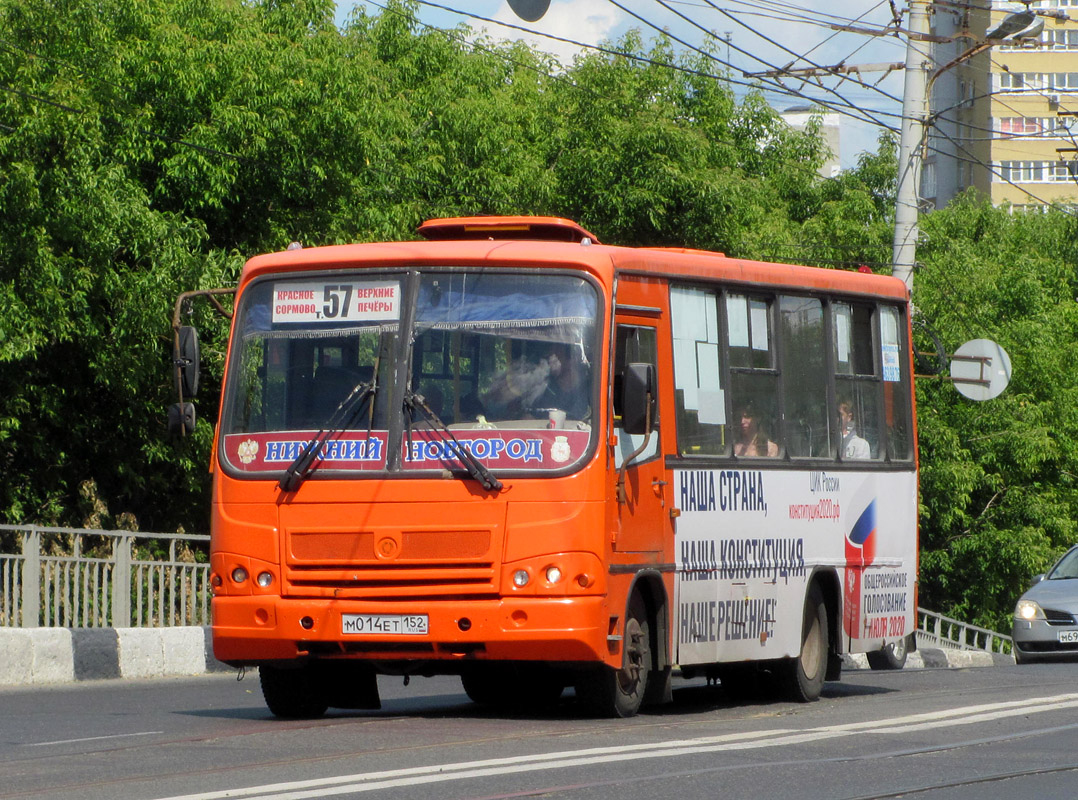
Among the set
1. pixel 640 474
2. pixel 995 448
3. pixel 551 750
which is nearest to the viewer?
pixel 551 750

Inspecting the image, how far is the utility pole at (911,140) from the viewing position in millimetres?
22312

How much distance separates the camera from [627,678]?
1102 centimetres

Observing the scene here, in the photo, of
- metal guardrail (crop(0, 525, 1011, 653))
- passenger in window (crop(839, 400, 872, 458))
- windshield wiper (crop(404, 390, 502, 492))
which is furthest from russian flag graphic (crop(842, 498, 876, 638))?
metal guardrail (crop(0, 525, 1011, 653))

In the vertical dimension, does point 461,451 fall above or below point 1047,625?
above

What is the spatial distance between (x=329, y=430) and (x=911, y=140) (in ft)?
44.8

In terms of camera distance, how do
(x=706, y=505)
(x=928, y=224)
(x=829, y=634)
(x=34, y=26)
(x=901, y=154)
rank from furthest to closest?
1. (x=928, y=224)
2. (x=901, y=154)
3. (x=34, y=26)
4. (x=829, y=634)
5. (x=706, y=505)

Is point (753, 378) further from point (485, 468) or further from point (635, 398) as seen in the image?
point (485, 468)

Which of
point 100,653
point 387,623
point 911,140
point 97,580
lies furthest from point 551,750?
point 911,140

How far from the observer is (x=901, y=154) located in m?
23.0

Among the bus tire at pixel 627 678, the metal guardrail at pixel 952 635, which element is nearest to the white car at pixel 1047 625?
the metal guardrail at pixel 952 635

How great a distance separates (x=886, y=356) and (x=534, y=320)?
14.8 ft

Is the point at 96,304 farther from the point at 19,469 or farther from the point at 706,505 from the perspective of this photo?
the point at 706,505

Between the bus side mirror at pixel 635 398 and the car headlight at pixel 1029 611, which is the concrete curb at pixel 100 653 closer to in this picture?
the bus side mirror at pixel 635 398

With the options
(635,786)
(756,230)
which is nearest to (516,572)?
(635,786)
